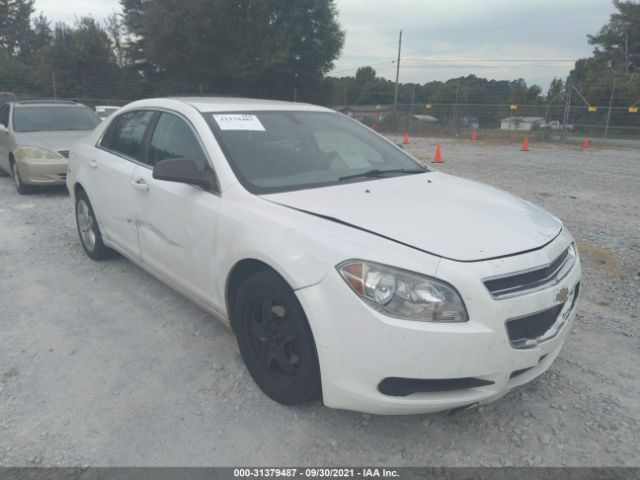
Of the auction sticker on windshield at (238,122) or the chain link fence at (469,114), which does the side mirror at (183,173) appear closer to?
the auction sticker on windshield at (238,122)

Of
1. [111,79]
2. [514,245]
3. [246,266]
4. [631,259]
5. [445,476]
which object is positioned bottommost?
[445,476]

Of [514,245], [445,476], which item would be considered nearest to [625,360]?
[514,245]

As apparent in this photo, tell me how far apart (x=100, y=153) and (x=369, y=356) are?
11.4 ft

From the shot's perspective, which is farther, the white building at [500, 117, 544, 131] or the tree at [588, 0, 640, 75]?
the tree at [588, 0, 640, 75]

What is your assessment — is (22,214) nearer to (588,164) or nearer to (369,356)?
(369,356)

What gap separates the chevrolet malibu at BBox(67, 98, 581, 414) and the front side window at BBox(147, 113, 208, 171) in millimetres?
15

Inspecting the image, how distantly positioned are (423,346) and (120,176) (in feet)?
9.61

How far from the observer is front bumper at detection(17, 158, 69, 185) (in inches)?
295

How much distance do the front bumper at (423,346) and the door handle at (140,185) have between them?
71.3 inches

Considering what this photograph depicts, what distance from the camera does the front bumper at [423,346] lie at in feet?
6.59

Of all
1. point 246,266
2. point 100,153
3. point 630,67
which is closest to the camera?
point 246,266

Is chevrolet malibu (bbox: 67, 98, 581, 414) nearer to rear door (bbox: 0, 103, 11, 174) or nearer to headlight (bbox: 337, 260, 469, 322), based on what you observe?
headlight (bbox: 337, 260, 469, 322)

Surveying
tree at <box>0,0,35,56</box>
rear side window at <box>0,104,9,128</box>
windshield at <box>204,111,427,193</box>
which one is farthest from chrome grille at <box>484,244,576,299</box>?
tree at <box>0,0,35,56</box>

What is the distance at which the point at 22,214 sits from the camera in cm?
665
